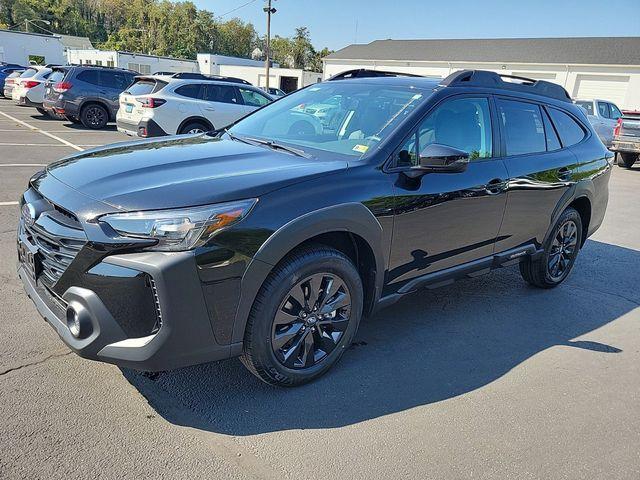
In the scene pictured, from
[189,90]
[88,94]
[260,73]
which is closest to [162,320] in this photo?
[189,90]

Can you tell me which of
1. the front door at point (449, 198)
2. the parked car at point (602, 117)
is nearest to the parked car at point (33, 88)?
the front door at point (449, 198)

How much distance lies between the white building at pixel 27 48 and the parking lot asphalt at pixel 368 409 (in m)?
51.1

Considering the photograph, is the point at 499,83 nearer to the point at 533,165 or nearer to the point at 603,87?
the point at 533,165

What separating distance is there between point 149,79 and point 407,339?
33.9 feet

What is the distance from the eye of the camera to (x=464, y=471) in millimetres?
2502

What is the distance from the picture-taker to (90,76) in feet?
49.7

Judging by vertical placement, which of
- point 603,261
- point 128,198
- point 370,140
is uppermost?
point 370,140

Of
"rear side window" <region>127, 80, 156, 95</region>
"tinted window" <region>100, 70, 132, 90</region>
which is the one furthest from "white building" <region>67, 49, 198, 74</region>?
"rear side window" <region>127, 80, 156, 95</region>

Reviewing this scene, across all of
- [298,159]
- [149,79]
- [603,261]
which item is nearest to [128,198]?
[298,159]

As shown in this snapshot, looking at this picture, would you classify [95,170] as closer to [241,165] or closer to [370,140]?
[241,165]

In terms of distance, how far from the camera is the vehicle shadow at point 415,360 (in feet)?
9.26

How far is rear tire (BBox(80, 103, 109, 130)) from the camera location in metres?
15.3

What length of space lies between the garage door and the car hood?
117 ft

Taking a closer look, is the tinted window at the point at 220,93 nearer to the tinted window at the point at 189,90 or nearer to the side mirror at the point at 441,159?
the tinted window at the point at 189,90
